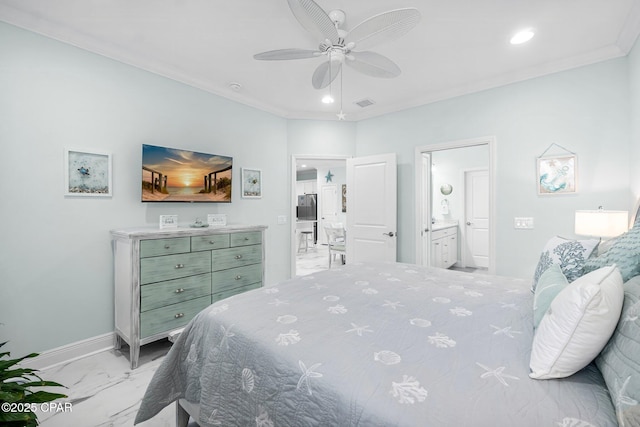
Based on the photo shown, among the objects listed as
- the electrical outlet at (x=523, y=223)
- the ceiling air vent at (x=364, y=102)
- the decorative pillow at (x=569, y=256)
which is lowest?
the decorative pillow at (x=569, y=256)

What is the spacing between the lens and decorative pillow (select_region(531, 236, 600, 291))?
4.69 feet

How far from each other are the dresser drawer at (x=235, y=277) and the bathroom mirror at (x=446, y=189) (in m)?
4.40

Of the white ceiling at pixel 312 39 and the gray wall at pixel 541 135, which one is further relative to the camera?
the gray wall at pixel 541 135

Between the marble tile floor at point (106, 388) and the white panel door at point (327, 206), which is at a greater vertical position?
the white panel door at point (327, 206)

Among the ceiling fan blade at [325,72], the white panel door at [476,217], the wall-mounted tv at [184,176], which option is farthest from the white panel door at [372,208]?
the white panel door at [476,217]

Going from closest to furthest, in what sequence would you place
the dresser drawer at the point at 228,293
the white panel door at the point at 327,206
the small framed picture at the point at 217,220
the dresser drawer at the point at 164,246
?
the dresser drawer at the point at 164,246
the dresser drawer at the point at 228,293
the small framed picture at the point at 217,220
the white panel door at the point at 327,206

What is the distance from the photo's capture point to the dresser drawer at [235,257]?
9.03 ft

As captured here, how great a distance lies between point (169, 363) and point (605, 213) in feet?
10.6

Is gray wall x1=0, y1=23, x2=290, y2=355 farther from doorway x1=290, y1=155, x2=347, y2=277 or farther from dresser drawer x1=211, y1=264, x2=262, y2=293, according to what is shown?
doorway x1=290, y1=155, x2=347, y2=277

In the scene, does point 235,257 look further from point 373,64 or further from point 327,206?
point 327,206

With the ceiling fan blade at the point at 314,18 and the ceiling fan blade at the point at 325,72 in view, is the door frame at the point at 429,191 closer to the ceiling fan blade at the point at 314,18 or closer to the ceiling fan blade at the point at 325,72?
the ceiling fan blade at the point at 325,72

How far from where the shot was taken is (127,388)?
1977 mm

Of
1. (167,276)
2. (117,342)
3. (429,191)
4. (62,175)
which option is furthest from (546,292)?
(62,175)

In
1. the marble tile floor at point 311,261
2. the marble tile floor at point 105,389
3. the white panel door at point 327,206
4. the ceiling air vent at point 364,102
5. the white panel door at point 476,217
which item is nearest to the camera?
the marble tile floor at point 105,389
